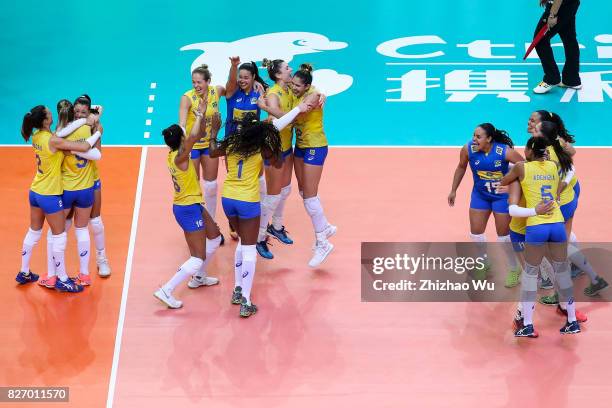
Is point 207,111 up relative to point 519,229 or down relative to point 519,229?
up

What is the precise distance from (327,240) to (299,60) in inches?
190

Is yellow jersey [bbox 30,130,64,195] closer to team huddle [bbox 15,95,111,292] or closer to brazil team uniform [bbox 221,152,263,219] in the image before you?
team huddle [bbox 15,95,111,292]

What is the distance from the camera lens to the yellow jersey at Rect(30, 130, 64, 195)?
10258 millimetres

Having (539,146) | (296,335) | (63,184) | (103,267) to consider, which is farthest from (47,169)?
(539,146)

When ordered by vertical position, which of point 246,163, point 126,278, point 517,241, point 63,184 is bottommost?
point 126,278

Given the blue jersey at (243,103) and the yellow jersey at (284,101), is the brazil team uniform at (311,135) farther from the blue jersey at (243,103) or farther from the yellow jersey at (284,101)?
the blue jersey at (243,103)

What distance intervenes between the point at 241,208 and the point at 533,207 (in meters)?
2.87

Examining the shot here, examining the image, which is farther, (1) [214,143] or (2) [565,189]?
(1) [214,143]

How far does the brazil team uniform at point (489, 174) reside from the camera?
10.2 meters

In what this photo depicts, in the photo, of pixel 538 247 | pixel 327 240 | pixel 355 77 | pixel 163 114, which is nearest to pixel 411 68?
pixel 355 77

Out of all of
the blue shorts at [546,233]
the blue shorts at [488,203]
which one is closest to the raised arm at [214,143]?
the blue shorts at [488,203]

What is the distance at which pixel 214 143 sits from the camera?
10445 millimetres

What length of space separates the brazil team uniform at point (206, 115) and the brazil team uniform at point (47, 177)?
5.08 feet

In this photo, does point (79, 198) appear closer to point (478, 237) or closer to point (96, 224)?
point (96, 224)
